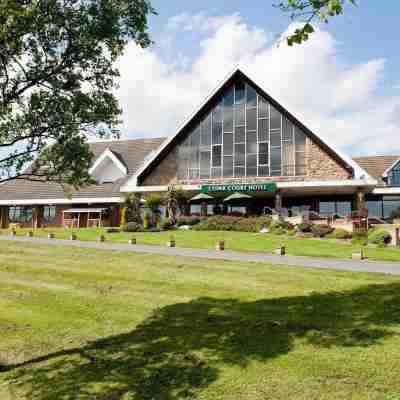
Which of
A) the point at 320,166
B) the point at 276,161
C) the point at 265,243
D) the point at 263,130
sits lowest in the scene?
the point at 265,243

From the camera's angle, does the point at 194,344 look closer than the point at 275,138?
Yes

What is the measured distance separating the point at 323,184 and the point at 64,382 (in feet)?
80.8

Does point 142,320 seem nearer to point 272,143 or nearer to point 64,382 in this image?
point 64,382

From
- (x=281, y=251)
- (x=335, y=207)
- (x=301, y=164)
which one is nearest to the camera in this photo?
(x=281, y=251)

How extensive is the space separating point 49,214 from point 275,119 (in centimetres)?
2267

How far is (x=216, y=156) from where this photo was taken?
31609 millimetres

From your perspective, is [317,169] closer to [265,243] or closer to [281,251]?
[265,243]

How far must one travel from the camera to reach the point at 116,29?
8.20m

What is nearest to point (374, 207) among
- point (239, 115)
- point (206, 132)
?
point (239, 115)

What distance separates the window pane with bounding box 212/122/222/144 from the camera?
31.7m

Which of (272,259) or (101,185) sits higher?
(101,185)

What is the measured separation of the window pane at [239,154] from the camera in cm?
3083

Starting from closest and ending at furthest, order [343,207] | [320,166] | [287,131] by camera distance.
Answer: [320,166], [287,131], [343,207]

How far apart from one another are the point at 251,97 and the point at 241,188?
7567 mm
